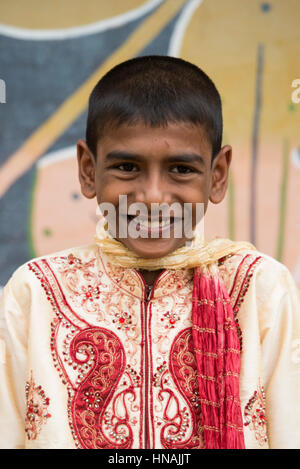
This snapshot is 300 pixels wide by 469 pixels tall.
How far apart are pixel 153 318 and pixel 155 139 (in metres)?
0.46

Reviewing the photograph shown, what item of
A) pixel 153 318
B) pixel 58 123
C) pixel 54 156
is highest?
pixel 58 123

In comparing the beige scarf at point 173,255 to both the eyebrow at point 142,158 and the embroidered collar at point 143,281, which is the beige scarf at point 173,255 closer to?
the embroidered collar at point 143,281

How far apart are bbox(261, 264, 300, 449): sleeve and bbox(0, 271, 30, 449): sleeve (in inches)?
24.4

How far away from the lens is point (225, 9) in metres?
3.11

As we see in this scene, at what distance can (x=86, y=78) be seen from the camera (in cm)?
313

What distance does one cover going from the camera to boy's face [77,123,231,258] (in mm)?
1546

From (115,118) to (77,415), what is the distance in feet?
2.39

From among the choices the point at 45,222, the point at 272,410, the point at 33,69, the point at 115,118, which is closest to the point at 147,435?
the point at 272,410

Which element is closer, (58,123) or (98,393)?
(98,393)

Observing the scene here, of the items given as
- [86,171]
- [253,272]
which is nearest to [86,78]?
[86,171]

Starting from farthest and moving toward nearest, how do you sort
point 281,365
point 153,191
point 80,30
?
1. point 80,30
2. point 281,365
3. point 153,191

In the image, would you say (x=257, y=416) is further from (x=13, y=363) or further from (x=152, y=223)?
(x=13, y=363)

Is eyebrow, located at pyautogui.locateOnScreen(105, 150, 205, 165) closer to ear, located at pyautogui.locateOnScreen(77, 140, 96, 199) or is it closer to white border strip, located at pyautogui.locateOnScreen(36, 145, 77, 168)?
ear, located at pyautogui.locateOnScreen(77, 140, 96, 199)

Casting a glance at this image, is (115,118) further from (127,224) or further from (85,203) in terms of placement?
(85,203)
